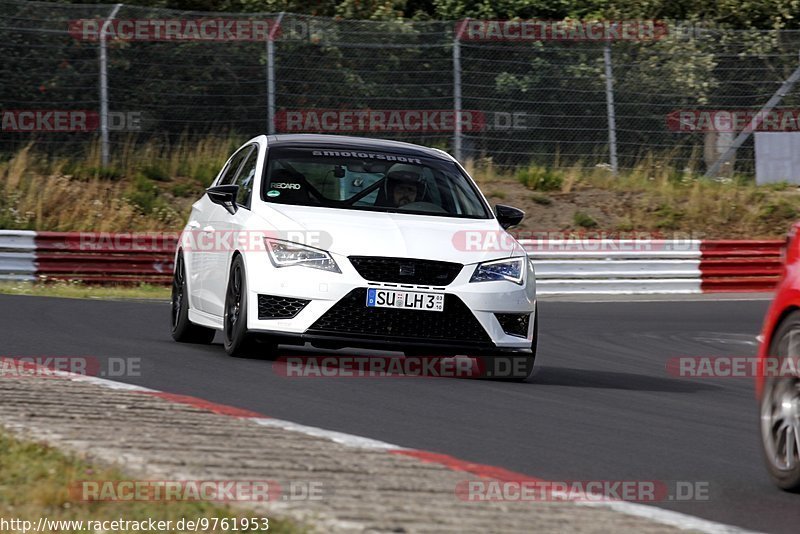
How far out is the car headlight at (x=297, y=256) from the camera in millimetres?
9438

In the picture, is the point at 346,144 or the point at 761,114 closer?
the point at 346,144

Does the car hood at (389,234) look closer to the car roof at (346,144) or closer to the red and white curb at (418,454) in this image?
the car roof at (346,144)

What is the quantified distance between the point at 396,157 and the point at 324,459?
537cm

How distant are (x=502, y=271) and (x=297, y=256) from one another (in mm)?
1369

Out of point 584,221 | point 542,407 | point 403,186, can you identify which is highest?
point 403,186

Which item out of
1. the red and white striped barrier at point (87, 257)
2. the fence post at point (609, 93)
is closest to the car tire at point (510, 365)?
the red and white striped barrier at point (87, 257)

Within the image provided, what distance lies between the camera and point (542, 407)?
843cm

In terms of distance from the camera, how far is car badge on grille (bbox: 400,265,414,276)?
942 centimetres

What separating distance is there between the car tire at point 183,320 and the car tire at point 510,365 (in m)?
2.33

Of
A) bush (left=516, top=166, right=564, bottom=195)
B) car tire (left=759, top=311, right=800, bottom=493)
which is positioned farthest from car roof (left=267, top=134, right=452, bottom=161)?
bush (left=516, top=166, right=564, bottom=195)

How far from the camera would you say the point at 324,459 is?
5.75 m

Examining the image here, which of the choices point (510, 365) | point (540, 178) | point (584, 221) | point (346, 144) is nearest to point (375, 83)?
point (540, 178)

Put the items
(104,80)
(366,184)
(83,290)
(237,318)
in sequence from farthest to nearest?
(104,80) < (83,290) < (366,184) < (237,318)

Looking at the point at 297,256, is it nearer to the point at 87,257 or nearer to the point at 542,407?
the point at 542,407
